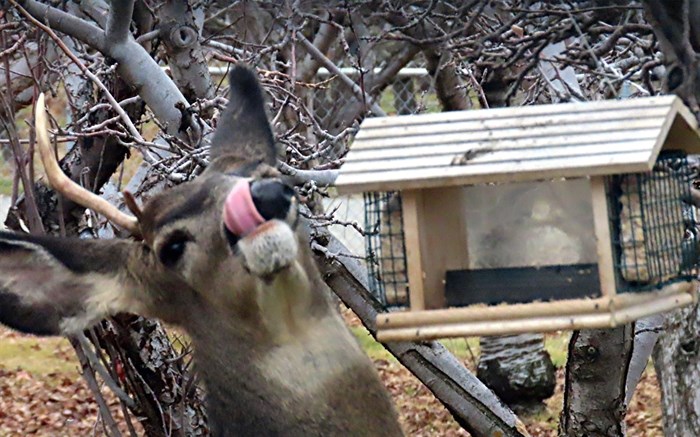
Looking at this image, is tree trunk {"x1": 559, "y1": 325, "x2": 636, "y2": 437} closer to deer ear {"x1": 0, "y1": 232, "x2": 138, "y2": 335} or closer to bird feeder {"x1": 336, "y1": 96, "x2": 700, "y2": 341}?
bird feeder {"x1": 336, "y1": 96, "x2": 700, "y2": 341}

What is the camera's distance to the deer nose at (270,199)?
13.5 feet

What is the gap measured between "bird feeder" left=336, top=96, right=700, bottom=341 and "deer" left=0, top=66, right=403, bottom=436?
393 millimetres

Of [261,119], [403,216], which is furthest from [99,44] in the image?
[403,216]

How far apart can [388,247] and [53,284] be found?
132 centimetres

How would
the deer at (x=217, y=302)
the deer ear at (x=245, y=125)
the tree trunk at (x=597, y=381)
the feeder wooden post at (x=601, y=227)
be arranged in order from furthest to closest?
the tree trunk at (x=597, y=381) → the deer ear at (x=245, y=125) → the deer at (x=217, y=302) → the feeder wooden post at (x=601, y=227)

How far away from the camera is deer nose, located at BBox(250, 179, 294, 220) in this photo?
4121 millimetres

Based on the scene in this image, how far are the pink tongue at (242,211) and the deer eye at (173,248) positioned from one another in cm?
50

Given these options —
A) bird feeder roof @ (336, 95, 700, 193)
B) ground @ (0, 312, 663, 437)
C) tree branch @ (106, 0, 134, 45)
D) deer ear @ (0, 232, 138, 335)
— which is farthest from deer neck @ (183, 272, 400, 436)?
ground @ (0, 312, 663, 437)

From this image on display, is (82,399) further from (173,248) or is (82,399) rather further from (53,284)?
(173,248)

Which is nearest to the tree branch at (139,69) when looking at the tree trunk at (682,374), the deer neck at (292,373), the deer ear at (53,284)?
the deer ear at (53,284)

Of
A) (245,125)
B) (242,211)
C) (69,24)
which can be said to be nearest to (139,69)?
(69,24)

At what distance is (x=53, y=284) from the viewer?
4.78 m

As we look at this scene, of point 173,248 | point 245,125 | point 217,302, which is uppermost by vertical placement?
point 245,125

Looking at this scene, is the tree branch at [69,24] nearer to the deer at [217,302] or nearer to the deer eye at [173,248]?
the deer at [217,302]
